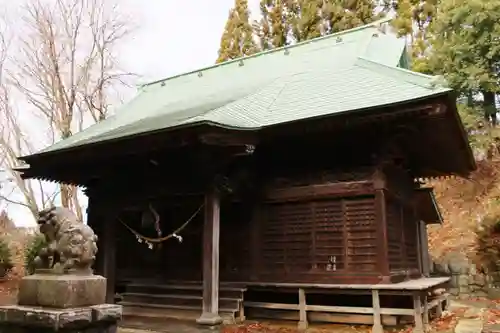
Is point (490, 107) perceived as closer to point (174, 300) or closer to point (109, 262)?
point (174, 300)

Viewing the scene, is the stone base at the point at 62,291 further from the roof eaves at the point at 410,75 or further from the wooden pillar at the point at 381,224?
the roof eaves at the point at 410,75

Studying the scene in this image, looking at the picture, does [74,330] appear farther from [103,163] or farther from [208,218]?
[103,163]

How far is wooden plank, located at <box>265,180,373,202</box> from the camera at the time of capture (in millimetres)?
8680

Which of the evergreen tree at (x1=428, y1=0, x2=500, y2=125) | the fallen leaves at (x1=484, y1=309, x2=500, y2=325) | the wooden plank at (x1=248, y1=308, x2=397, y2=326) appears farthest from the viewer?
the evergreen tree at (x1=428, y1=0, x2=500, y2=125)

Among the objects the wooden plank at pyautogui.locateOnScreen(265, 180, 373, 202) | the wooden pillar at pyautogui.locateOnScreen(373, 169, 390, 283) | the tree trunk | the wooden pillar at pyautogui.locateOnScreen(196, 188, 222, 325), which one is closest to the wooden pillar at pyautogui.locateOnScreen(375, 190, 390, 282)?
the wooden pillar at pyautogui.locateOnScreen(373, 169, 390, 283)

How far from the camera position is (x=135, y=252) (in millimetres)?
11445

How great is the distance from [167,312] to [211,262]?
2.04 m

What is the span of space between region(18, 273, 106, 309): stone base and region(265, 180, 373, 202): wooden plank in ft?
17.0

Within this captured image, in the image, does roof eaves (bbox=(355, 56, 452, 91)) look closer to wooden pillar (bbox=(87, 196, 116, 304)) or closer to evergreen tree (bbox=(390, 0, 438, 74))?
wooden pillar (bbox=(87, 196, 116, 304))

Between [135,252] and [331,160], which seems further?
[135,252]

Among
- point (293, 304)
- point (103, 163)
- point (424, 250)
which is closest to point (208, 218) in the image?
point (293, 304)

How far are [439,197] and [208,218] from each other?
17.1 metres

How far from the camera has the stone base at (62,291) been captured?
4250mm

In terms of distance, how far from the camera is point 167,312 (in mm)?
9695
